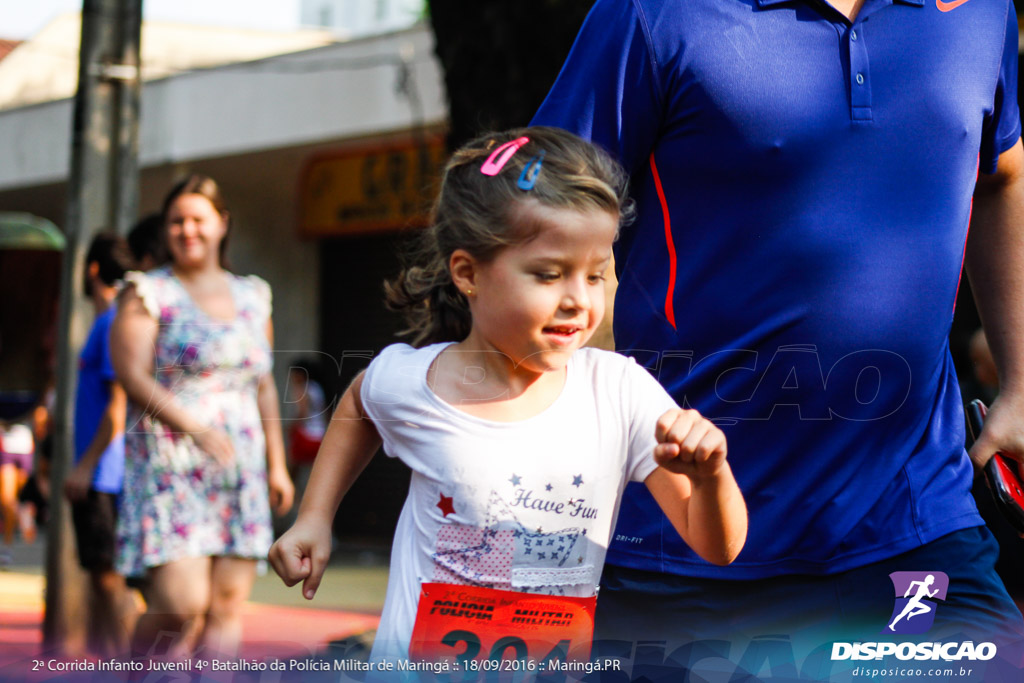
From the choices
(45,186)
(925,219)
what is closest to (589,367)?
(925,219)

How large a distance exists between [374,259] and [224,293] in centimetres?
763

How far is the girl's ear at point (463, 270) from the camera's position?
2.03m

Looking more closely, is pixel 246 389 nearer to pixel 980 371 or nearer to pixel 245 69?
pixel 980 371

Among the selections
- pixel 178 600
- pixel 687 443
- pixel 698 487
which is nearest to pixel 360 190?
pixel 178 600

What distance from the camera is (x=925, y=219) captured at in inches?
79.4

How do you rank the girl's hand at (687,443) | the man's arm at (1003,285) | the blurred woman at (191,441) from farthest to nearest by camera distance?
the blurred woman at (191,441) < the man's arm at (1003,285) < the girl's hand at (687,443)

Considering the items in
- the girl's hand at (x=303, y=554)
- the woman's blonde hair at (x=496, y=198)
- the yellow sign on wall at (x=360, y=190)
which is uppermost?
the yellow sign on wall at (x=360, y=190)

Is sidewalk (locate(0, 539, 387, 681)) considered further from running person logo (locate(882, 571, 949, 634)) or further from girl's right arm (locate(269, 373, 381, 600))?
running person logo (locate(882, 571, 949, 634))

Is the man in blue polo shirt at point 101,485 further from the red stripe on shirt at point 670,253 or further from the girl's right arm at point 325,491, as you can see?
the red stripe on shirt at point 670,253

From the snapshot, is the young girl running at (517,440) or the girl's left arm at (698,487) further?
the young girl running at (517,440)

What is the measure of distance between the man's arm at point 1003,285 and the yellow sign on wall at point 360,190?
7962 mm

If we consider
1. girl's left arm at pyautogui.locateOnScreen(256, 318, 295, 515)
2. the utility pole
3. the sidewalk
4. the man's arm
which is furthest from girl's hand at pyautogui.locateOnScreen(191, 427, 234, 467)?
the man's arm

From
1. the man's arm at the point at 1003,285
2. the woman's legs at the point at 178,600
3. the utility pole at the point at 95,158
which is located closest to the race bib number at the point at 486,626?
the man's arm at the point at 1003,285

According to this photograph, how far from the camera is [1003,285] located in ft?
7.70
